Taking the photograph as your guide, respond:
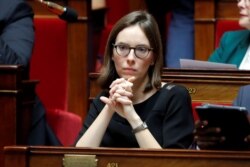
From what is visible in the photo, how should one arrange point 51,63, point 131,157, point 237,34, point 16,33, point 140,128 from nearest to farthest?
point 131,157
point 140,128
point 16,33
point 237,34
point 51,63

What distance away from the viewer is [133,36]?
1.24 metres

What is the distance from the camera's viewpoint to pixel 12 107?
134cm

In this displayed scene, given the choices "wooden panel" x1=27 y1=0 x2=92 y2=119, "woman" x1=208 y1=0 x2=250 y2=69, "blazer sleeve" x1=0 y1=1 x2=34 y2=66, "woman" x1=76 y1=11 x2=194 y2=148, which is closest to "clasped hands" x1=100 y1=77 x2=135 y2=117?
"woman" x1=76 y1=11 x2=194 y2=148

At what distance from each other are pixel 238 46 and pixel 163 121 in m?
0.47

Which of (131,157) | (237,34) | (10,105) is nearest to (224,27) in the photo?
(237,34)

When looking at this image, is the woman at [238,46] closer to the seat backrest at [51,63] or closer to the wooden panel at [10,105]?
the seat backrest at [51,63]

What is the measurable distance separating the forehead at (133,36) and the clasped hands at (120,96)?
0.08 meters

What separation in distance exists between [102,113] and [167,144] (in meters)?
0.12

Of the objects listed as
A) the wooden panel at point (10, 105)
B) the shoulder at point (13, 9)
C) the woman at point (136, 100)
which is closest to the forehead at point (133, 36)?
the woman at point (136, 100)

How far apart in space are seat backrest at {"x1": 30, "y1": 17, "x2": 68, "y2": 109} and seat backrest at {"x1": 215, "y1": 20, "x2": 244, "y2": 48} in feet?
1.25

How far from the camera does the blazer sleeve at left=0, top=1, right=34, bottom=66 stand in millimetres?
1471

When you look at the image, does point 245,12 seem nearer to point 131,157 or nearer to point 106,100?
point 106,100

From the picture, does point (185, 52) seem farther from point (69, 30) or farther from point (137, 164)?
point (137, 164)

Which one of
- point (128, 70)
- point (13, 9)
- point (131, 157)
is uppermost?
point (13, 9)
